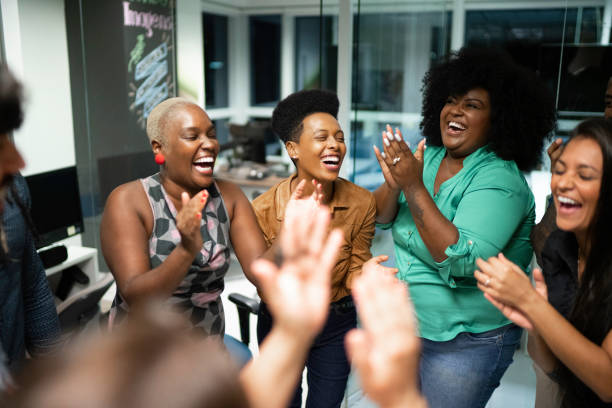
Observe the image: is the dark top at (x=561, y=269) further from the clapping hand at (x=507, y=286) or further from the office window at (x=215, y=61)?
the office window at (x=215, y=61)

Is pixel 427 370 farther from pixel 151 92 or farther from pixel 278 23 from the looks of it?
pixel 278 23

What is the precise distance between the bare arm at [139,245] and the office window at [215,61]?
5.49m

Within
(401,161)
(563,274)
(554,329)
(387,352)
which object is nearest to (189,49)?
(401,161)

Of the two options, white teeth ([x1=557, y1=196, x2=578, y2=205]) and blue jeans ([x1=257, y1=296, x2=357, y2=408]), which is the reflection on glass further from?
white teeth ([x1=557, y1=196, x2=578, y2=205])

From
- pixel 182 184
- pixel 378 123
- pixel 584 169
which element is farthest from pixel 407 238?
pixel 378 123

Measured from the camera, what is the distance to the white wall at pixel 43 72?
3678 mm

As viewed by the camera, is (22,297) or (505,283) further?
(22,297)

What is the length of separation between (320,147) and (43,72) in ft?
10.2

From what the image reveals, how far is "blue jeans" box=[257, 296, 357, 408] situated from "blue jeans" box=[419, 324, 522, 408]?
30 centimetres

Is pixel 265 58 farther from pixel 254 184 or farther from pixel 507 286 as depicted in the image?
pixel 507 286

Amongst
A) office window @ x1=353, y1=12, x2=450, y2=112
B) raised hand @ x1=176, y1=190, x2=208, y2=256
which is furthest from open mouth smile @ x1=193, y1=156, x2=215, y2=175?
office window @ x1=353, y1=12, x2=450, y2=112

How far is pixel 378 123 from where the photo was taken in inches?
156

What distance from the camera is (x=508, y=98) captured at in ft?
5.58

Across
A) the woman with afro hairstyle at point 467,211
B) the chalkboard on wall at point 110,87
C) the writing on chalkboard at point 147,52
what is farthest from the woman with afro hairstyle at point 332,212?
the writing on chalkboard at point 147,52
